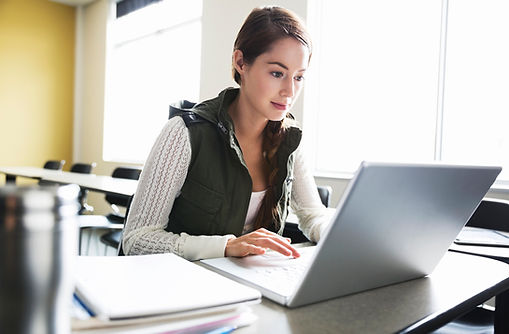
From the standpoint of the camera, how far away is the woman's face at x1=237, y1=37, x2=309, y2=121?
46.1 inches

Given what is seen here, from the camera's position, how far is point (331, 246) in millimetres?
518

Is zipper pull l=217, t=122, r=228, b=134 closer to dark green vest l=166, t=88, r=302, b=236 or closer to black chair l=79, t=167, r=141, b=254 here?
dark green vest l=166, t=88, r=302, b=236

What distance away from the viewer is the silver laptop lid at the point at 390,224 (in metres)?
0.50

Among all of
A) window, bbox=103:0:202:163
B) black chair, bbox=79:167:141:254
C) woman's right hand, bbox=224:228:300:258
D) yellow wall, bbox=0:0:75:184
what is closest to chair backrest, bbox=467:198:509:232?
woman's right hand, bbox=224:228:300:258

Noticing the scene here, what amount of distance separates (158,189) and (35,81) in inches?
240

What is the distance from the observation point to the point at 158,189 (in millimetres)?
1077

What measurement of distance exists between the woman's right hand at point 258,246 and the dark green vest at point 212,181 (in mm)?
313

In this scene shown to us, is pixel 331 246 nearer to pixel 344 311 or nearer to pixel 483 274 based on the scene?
pixel 344 311

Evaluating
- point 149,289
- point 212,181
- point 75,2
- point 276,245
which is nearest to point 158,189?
point 212,181

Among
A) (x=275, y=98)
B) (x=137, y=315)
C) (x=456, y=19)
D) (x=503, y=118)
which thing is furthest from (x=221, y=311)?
(x=456, y=19)

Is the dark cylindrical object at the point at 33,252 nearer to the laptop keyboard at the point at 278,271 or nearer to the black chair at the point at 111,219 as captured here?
the laptop keyboard at the point at 278,271

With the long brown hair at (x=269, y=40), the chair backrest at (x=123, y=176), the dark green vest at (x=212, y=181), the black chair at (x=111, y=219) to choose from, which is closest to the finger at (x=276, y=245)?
the dark green vest at (x=212, y=181)

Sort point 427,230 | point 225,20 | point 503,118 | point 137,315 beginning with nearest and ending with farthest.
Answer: point 137,315 < point 427,230 < point 503,118 < point 225,20

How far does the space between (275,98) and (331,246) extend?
2.40 ft
